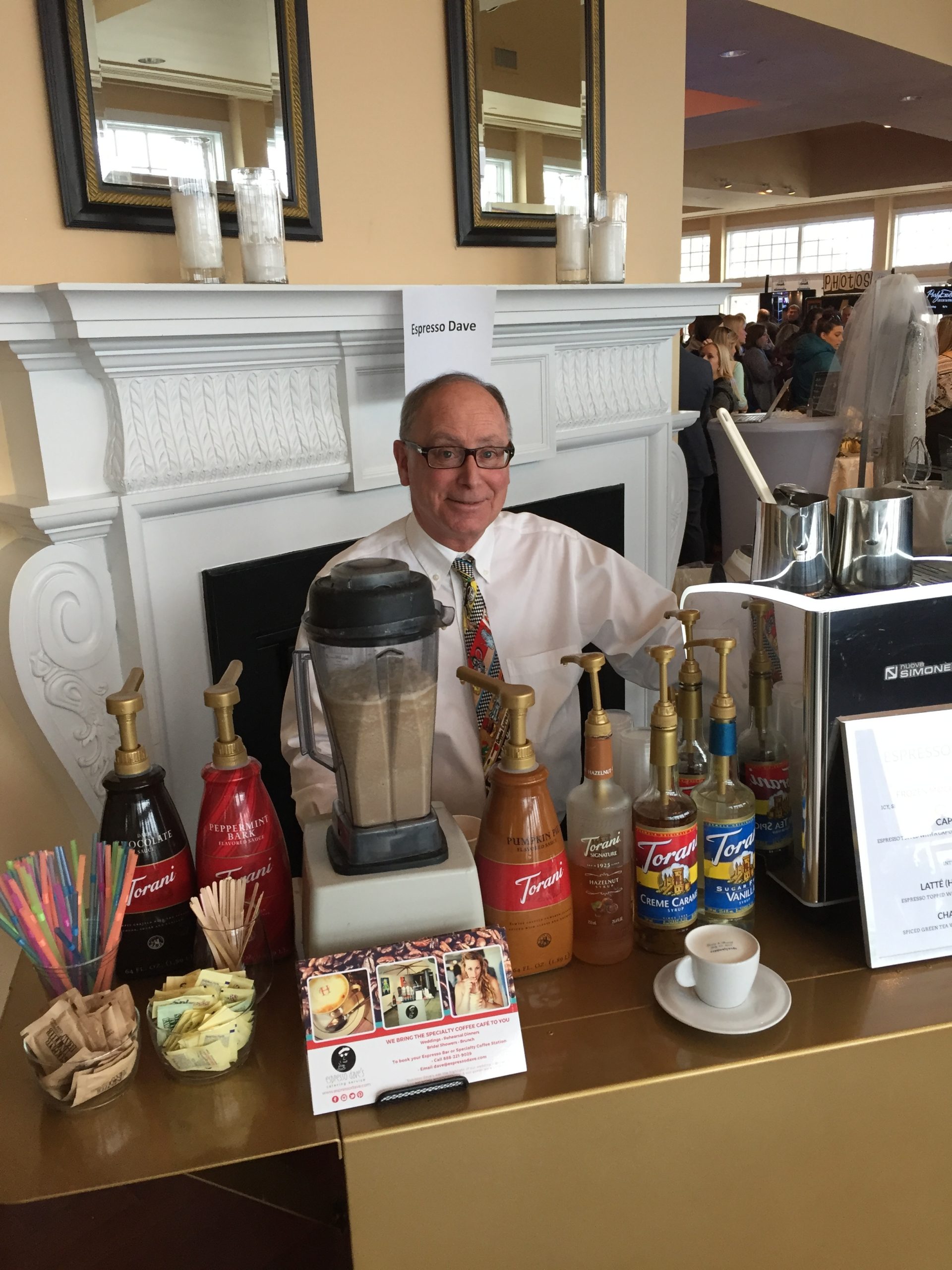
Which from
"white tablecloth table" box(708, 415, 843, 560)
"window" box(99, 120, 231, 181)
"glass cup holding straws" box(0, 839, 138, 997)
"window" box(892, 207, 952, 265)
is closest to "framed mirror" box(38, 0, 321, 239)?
"window" box(99, 120, 231, 181)

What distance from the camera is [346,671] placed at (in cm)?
83

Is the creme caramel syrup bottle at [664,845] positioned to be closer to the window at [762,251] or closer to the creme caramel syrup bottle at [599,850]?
the creme caramel syrup bottle at [599,850]

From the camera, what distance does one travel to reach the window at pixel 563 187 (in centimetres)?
243

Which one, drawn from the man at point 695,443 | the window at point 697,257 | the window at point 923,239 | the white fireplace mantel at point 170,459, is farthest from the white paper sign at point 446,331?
the window at point 697,257

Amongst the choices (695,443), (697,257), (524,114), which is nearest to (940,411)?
(695,443)

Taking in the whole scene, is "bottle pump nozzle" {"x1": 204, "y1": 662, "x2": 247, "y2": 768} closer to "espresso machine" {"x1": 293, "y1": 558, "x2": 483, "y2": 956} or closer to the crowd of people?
"espresso machine" {"x1": 293, "y1": 558, "x2": 483, "y2": 956}

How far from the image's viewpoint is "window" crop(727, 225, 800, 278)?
13508 millimetres

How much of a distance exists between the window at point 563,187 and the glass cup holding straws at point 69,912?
81.9 inches

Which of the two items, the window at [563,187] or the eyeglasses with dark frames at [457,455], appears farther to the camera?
the window at [563,187]

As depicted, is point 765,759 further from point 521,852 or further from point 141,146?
point 141,146

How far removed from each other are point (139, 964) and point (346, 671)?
372mm

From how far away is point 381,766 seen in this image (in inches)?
34.0

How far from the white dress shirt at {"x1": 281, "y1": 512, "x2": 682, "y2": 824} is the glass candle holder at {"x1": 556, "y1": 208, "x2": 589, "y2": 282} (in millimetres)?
931

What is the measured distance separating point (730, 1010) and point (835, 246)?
14313 mm
